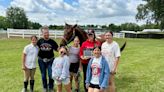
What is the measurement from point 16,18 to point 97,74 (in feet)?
341

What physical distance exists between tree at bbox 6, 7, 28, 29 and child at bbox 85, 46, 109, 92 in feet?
324

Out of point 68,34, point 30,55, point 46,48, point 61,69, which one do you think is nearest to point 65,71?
point 61,69

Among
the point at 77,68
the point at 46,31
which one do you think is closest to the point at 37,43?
the point at 46,31

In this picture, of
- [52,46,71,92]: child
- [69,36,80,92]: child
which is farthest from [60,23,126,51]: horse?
[52,46,71,92]: child

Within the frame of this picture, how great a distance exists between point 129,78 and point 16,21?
9942 centimetres

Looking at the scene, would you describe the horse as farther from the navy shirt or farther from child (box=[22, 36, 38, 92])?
child (box=[22, 36, 38, 92])

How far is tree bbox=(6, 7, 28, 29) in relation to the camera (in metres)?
106

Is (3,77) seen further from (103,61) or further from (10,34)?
(10,34)

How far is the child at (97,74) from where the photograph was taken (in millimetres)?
6326

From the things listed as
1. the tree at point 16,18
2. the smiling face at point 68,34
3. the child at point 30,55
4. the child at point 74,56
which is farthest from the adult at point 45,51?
the tree at point 16,18

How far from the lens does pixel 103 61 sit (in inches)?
252

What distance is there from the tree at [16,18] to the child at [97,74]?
98.8 metres

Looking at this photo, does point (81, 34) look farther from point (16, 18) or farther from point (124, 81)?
point (16, 18)

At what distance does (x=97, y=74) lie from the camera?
639 cm
